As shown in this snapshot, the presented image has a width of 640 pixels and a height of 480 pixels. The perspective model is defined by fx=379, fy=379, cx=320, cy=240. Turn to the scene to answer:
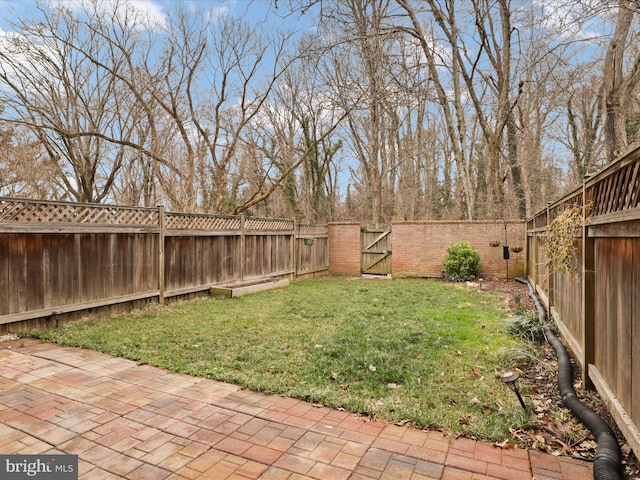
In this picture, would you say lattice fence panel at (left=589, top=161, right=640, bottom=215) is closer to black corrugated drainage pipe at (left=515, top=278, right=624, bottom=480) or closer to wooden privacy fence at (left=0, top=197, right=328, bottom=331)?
black corrugated drainage pipe at (left=515, top=278, right=624, bottom=480)

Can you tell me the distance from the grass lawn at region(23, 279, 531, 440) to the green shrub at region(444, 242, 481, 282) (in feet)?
10.6

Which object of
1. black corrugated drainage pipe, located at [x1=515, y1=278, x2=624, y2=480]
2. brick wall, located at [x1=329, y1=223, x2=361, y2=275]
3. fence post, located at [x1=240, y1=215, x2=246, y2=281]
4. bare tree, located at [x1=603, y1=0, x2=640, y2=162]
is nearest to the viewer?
black corrugated drainage pipe, located at [x1=515, y1=278, x2=624, y2=480]

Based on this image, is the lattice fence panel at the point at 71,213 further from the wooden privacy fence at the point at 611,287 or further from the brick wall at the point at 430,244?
the brick wall at the point at 430,244

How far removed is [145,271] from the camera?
6.45 meters

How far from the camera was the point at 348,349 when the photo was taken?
161 inches

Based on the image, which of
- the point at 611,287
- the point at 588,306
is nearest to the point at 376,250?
the point at 588,306

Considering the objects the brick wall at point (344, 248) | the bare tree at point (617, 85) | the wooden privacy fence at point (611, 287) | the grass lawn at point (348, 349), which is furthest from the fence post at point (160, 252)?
the bare tree at point (617, 85)

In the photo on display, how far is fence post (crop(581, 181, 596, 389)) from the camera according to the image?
9.78 feet

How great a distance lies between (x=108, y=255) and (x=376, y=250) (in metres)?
7.89

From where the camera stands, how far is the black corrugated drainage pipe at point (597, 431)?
1902mm

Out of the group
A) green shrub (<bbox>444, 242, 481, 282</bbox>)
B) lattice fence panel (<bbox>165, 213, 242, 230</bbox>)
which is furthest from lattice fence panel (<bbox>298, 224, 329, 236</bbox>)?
green shrub (<bbox>444, 242, 481, 282</bbox>)

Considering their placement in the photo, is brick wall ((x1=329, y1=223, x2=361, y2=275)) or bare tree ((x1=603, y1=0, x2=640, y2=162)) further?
brick wall ((x1=329, y1=223, x2=361, y2=275))

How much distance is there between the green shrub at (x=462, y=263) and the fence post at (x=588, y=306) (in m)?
7.48

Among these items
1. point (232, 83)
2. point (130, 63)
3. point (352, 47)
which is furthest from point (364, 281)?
point (130, 63)
